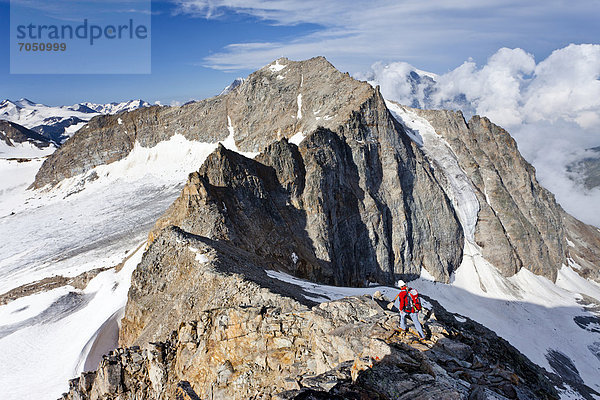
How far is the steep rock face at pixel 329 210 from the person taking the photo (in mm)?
34219

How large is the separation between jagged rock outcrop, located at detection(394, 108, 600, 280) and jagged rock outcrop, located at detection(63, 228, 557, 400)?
7657cm

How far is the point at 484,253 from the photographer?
80.1m

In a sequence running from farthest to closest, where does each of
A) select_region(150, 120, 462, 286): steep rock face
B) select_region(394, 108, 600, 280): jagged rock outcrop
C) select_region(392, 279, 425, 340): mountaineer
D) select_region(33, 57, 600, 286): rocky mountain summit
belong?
select_region(394, 108, 600, 280): jagged rock outcrop < select_region(33, 57, 600, 286): rocky mountain summit < select_region(150, 120, 462, 286): steep rock face < select_region(392, 279, 425, 340): mountaineer

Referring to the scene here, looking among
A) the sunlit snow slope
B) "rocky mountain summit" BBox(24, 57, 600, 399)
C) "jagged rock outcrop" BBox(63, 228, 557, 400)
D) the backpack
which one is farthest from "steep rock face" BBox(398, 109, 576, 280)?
the backpack

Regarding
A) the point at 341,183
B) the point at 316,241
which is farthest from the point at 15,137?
the point at 316,241

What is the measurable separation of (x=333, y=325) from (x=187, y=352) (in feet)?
18.9

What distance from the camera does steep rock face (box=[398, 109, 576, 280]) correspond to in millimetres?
80688

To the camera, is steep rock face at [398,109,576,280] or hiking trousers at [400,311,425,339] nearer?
A: hiking trousers at [400,311,425,339]

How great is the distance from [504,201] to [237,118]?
6906 centimetres

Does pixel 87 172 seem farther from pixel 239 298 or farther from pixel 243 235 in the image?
pixel 239 298

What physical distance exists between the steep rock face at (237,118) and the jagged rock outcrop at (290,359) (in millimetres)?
63265

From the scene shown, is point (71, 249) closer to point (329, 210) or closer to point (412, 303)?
point (329, 210)

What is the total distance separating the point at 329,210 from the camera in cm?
5103

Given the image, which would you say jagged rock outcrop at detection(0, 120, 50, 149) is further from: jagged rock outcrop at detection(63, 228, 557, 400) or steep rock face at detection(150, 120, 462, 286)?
jagged rock outcrop at detection(63, 228, 557, 400)
